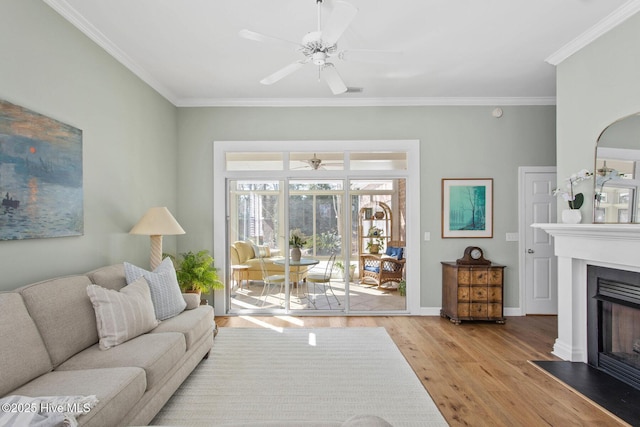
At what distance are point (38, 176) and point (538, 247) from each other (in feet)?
18.2

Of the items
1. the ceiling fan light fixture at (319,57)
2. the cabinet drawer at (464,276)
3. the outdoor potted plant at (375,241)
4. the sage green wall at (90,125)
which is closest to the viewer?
the sage green wall at (90,125)

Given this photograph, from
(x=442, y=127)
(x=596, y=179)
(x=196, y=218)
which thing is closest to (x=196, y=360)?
(x=196, y=218)

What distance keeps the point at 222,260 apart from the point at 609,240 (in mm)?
4228

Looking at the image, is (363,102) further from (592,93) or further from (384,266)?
(592,93)

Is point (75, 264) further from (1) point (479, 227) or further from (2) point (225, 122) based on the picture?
(1) point (479, 227)

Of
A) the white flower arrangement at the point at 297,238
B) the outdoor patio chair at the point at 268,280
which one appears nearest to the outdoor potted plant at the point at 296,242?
the white flower arrangement at the point at 297,238

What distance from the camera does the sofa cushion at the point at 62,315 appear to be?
2.02m

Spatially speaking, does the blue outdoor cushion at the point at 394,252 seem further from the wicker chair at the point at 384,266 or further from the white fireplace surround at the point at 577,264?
the white fireplace surround at the point at 577,264

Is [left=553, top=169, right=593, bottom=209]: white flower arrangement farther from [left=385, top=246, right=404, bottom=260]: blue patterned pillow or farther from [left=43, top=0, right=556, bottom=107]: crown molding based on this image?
[left=385, top=246, right=404, bottom=260]: blue patterned pillow

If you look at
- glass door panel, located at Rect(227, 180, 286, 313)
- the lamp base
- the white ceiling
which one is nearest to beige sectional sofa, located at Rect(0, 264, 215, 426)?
the lamp base

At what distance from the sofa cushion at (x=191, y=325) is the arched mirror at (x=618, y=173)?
3.55m

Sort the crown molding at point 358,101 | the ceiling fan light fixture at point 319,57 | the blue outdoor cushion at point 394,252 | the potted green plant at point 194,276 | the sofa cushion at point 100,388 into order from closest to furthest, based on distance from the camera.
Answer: the sofa cushion at point 100,388
the ceiling fan light fixture at point 319,57
the potted green plant at point 194,276
the crown molding at point 358,101
the blue outdoor cushion at point 394,252

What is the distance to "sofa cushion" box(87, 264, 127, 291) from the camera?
8.73 feet

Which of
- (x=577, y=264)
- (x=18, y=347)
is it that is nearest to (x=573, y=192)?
(x=577, y=264)
